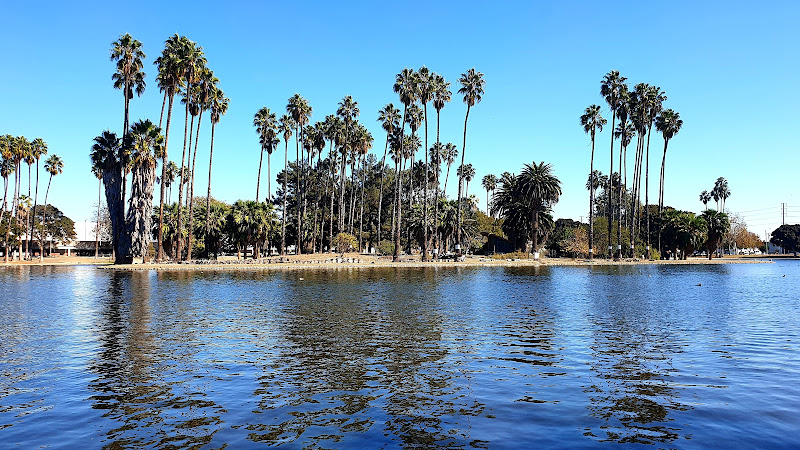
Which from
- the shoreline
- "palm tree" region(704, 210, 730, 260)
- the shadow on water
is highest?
"palm tree" region(704, 210, 730, 260)

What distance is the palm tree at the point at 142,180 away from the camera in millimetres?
69750

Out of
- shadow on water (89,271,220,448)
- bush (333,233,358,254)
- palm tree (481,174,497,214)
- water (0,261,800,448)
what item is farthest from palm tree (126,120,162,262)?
palm tree (481,174,497,214)

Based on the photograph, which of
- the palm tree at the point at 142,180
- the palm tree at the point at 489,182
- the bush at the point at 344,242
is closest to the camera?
the palm tree at the point at 142,180

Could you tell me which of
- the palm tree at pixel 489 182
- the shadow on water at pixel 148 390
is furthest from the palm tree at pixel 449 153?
the shadow on water at pixel 148 390

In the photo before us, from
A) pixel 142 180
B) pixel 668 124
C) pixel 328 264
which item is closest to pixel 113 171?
pixel 142 180

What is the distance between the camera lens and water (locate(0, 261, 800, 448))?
10156mm

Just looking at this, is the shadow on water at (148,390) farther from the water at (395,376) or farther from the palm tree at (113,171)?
the palm tree at (113,171)

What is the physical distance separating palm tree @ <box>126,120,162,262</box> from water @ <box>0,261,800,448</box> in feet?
140

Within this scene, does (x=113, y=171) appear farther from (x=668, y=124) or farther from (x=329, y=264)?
(x=668, y=124)

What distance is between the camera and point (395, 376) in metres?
14.5

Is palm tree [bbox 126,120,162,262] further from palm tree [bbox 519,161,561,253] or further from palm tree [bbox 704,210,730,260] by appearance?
palm tree [bbox 704,210,730,260]

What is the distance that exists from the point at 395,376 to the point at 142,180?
216 feet

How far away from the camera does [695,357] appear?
56.1ft

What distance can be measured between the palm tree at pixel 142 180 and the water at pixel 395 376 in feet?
140
